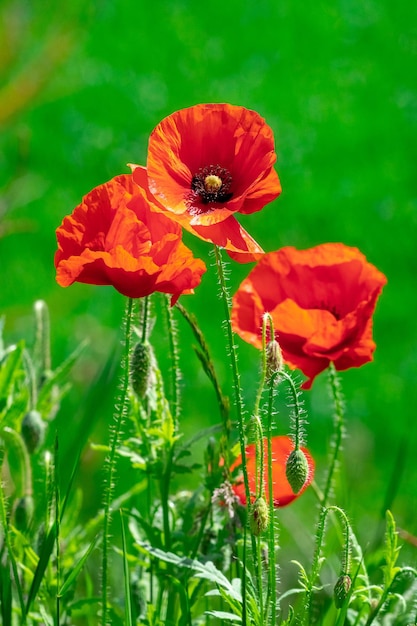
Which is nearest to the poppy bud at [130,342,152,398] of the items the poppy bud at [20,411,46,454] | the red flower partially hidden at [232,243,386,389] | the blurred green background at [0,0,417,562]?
the red flower partially hidden at [232,243,386,389]

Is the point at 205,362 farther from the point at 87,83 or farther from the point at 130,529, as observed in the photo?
the point at 87,83

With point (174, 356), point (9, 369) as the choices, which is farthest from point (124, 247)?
point (9, 369)

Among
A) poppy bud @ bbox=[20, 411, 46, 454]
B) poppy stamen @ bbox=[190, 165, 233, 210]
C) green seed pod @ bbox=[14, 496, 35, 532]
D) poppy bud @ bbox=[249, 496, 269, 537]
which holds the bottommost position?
poppy bud @ bbox=[249, 496, 269, 537]

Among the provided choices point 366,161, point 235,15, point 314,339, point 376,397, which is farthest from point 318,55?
point 314,339

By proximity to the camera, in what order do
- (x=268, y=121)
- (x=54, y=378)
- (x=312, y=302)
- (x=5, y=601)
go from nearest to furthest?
(x=5, y=601) → (x=312, y=302) → (x=54, y=378) → (x=268, y=121)

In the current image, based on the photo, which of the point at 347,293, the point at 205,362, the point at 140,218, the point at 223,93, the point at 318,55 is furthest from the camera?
the point at 318,55

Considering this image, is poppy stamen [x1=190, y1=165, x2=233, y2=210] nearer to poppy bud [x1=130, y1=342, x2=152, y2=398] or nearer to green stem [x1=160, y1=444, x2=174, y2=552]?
poppy bud [x1=130, y1=342, x2=152, y2=398]

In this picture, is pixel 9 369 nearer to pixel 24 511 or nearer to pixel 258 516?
pixel 24 511
